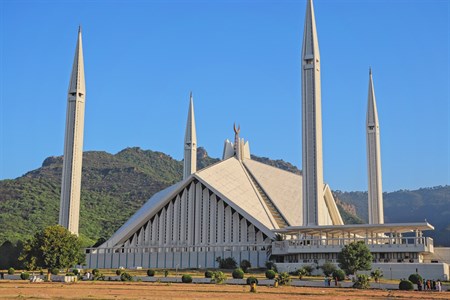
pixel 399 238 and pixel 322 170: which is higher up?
pixel 322 170

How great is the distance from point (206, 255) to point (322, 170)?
420 inches

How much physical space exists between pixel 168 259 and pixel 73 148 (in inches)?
452

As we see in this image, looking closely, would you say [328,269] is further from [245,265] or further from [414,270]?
[245,265]

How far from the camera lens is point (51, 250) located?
38031 millimetres

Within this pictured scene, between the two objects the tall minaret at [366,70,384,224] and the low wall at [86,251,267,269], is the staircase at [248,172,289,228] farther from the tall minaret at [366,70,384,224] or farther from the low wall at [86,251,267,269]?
the tall minaret at [366,70,384,224]

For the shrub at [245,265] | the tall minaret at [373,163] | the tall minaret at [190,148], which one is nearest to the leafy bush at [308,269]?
the shrub at [245,265]

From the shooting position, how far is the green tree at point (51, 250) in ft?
125

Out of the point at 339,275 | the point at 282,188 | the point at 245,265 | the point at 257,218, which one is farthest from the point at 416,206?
the point at 339,275

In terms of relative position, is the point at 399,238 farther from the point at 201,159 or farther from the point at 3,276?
the point at 201,159

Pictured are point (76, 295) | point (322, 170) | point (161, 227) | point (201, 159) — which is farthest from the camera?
point (201, 159)

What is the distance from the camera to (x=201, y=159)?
14775 cm

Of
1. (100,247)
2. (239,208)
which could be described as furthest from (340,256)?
(100,247)

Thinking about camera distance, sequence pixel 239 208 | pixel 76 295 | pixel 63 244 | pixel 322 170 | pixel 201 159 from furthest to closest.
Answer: pixel 201 159
pixel 239 208
pixel 322 170
pixel 63 244
pixel 76 295

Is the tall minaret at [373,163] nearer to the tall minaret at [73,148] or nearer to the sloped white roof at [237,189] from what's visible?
the sloped white roof at [237,189]
